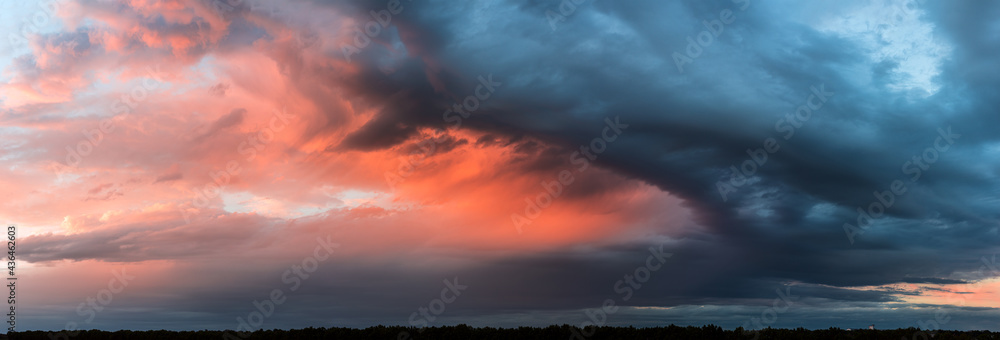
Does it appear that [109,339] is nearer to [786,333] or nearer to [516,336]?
[516,336]

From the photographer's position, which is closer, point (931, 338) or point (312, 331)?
point (931, 338)

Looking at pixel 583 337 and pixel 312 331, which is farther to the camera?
pixel 312 331

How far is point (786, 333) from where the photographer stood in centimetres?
2948

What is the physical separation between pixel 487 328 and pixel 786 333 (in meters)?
13.6

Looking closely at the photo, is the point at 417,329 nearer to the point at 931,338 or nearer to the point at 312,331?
the point at 312,331

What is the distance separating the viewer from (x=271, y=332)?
1361 inches

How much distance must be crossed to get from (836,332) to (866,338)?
1240 millimetres

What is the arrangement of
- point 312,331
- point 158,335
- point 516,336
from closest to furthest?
point 516,336, point 312,331, point 158,335

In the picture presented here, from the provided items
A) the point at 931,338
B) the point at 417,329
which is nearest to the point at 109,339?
the point at 417,329

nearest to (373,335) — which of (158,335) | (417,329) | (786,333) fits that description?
(417,329)

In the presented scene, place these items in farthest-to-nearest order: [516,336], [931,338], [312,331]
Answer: [312,331] < [516,336] < [931,338]

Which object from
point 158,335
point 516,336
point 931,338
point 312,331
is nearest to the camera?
point 931,338

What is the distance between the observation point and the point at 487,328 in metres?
31.7

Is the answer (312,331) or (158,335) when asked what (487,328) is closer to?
(312,331)
